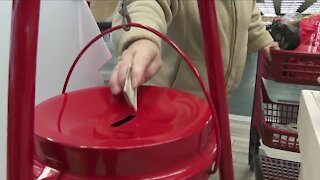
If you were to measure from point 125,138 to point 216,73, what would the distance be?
0.11m

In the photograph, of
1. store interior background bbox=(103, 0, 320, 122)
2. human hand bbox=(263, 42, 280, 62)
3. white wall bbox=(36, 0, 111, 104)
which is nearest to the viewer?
white wall bbox=(36, 0, 111, 104)

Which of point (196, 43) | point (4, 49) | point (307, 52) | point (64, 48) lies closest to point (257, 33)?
point (307, 52)

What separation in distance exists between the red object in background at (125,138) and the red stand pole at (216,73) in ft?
0.05

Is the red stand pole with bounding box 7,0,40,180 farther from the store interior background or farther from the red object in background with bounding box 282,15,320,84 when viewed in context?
the store interior background

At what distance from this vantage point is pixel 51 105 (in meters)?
0.43

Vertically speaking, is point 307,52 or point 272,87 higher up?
point 307,52

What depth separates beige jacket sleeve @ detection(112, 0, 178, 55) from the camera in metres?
0.49

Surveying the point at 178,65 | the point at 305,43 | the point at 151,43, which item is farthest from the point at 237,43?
the point at 151,43

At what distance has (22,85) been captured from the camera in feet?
0.82

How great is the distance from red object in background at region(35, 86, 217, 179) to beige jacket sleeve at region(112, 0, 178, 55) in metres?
0.10

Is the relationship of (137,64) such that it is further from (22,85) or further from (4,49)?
(4,49)

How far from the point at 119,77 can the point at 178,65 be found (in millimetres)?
496

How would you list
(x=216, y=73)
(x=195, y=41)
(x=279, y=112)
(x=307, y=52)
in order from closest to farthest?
1. (x=216, y=73)
2. (x=195, y=41)
3. (x=307, y=52)
4. (x=279, y=112)

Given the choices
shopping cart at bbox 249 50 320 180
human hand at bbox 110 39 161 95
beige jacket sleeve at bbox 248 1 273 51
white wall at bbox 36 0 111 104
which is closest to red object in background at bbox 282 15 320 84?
shopping cart at bbox 249 50 320 180
